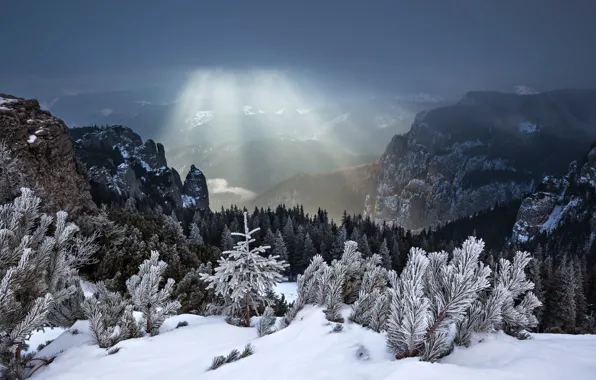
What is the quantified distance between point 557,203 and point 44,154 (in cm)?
19411

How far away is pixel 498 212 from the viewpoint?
17588 cm

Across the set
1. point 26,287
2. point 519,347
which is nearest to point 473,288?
point 519,347

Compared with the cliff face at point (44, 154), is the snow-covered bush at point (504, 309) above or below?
below

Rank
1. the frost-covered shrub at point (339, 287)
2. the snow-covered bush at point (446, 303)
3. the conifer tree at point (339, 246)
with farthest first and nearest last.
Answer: the conifer tree at point (339, 246)
the frost-covered shrub at point (339, 287)
the snow-covered bush at point (446, 303)

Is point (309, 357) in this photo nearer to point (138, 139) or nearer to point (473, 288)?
point (473, 288)

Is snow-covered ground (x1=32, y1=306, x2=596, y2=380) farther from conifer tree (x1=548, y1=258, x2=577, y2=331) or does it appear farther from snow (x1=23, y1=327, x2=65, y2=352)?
conifer tree (x1=548, y1=258, x2=577, y2=331)

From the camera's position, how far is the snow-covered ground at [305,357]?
3.27 m

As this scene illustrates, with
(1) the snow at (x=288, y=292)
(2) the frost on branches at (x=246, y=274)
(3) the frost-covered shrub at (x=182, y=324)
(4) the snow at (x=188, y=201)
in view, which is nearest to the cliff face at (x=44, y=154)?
(1) the snow at (x=288, y=292)

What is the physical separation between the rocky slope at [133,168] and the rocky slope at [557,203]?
152891 millimetres

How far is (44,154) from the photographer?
72.2 ft

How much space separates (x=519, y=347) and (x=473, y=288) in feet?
3.92

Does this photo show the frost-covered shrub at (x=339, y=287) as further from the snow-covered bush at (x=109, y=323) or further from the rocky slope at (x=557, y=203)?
the rocky slope at (x=557, y=203)

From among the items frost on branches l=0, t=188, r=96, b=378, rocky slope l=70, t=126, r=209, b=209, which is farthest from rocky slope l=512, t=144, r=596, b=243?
frost on branches l=0, t=188, r=96, b=378

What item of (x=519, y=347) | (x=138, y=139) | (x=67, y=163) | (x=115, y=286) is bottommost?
(x=115, y=286)
